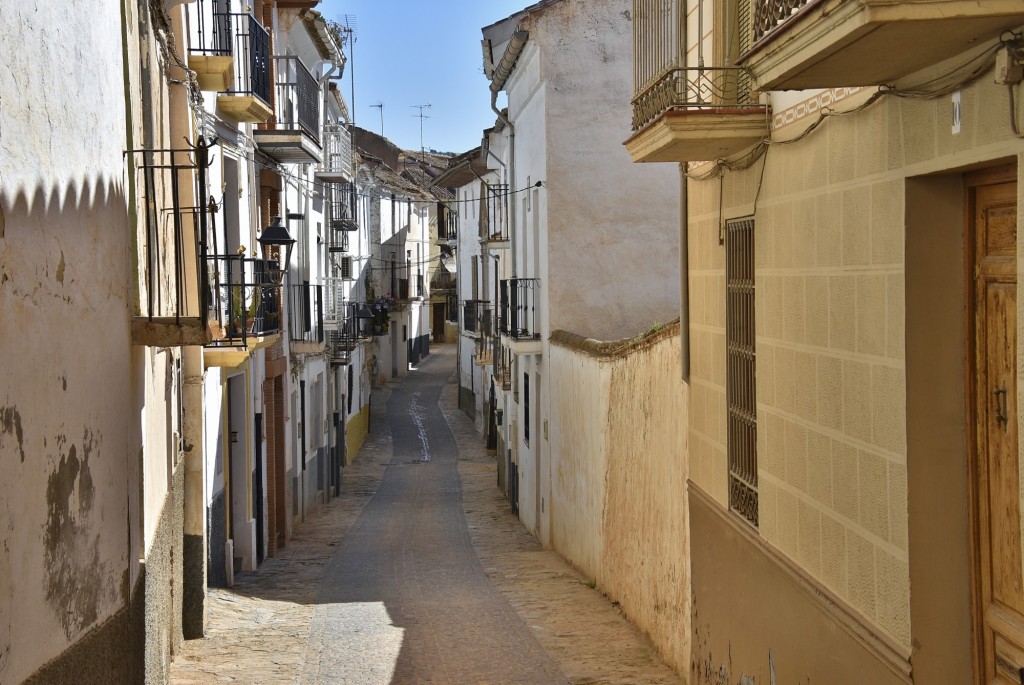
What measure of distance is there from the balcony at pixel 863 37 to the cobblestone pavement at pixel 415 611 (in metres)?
6.21

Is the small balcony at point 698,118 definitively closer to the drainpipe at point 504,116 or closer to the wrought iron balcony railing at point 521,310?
the wrought iron balcony railing at point 521,310

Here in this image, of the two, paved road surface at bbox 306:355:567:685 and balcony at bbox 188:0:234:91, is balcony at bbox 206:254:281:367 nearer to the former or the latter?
balcony at bbox 188:0:234:91

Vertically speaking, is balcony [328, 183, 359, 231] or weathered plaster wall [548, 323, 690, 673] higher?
balcony [328, 183, 359, 231]

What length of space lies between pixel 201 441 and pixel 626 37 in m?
10.4

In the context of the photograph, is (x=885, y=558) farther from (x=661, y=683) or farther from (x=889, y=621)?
(x=661, y=683)

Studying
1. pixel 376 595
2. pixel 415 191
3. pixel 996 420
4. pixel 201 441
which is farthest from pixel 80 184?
pixel 415 191

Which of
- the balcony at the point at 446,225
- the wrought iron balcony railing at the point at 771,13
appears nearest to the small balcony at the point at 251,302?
the wrought iron balcony railing at the point at 771,13

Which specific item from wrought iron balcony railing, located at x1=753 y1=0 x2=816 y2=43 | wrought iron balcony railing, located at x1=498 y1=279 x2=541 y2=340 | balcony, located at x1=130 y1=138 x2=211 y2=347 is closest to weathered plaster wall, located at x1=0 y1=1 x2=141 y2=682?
balcony, located at x1=130 y1=138 x2=211 y2=347

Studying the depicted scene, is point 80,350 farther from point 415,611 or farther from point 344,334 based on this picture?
point 344,334

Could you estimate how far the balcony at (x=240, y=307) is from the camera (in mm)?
11406

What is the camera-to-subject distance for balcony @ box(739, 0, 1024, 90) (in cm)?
409

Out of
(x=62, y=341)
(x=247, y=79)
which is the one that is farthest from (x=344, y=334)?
(x=62, y=341)

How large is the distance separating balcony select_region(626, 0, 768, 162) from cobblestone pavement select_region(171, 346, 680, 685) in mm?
4671

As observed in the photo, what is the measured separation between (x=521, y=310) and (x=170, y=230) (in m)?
11.5
